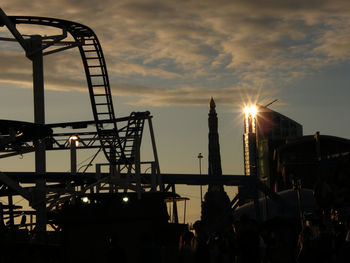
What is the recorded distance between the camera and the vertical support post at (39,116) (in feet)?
113

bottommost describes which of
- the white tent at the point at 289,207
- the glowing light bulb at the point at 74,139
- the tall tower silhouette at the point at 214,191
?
the white tent at the point at 289,207

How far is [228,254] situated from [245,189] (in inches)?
2569

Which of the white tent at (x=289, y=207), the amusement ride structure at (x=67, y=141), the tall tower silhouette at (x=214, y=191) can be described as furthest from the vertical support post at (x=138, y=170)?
the tall tower silhouette at (x=214, y=191)

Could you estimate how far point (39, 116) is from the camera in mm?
34688

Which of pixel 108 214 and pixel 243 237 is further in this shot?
pixel 108 214

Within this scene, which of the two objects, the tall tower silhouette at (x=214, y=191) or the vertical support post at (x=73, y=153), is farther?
the tall tower silhouette at (x=214, y=191)

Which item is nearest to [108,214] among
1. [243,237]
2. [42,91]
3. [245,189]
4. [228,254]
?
[42,91]

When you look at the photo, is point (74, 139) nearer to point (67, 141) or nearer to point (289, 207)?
point (67, 141)

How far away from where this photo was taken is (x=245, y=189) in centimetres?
8431

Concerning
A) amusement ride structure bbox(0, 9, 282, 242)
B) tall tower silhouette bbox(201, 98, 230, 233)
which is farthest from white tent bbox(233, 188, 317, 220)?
tall tower silhouette bbox(201, 98, 230, 233)

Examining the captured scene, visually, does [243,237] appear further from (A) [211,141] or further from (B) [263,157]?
(A) [211,141]

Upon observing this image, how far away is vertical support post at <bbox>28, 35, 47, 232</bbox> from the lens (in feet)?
113

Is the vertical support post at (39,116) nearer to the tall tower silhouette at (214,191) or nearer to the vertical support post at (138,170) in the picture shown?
the vertical support post at (138,170)

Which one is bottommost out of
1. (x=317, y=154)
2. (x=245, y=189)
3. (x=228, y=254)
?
(x=228, y=254)
